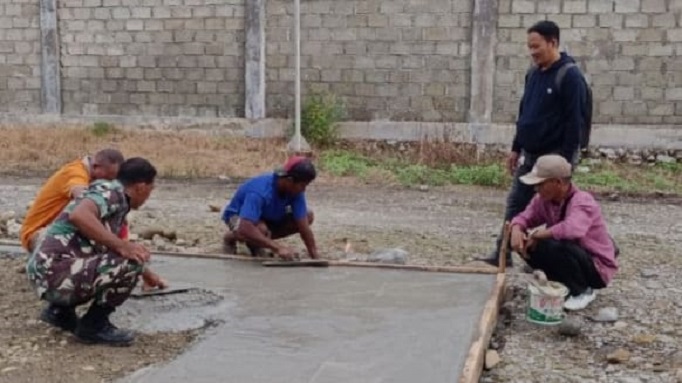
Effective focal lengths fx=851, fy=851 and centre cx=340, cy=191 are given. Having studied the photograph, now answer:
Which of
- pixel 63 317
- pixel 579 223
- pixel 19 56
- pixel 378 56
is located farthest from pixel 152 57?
pixel 579 223

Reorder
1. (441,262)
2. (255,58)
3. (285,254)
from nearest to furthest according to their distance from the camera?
(285,254), (441,262), (255,58)

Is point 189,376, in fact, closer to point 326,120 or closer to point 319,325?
point 319,325

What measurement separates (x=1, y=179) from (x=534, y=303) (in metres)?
8.55

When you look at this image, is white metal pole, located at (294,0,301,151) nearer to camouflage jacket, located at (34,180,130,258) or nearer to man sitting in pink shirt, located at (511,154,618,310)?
man sitting in pink shirt, located at (511,154,618,310)

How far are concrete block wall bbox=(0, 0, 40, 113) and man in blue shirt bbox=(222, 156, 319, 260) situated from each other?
902cm

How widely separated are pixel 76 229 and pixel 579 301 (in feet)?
9.37

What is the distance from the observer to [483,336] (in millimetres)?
4176

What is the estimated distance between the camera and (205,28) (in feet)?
42.5

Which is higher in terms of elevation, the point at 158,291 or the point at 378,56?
the point at 378,56

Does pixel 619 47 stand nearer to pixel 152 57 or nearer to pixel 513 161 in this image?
pixel 513 161

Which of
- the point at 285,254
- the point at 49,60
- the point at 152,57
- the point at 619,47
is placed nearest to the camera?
the point at 285,254

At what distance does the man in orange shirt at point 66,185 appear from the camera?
15.2 feet

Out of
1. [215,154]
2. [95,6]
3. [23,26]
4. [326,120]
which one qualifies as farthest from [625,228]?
[23,26]

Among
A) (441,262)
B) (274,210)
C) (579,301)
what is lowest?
(441,262)
